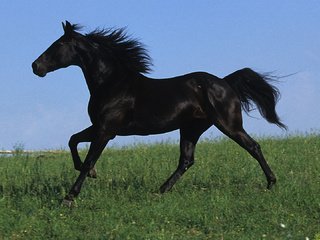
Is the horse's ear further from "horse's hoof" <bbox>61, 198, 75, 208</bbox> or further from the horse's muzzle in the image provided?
"horse's hoof" <bbox>61, 198, 75, 208</bbox>

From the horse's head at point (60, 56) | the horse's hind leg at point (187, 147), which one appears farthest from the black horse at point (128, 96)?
the horse's hind leg at point (187, 147)

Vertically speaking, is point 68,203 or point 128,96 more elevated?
point 128,96

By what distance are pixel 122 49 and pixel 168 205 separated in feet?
9.29

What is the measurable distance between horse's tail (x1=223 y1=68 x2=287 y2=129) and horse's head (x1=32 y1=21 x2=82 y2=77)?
2.81 m

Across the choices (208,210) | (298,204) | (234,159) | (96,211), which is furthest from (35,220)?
(234,159)

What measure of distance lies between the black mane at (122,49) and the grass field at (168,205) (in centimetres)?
198

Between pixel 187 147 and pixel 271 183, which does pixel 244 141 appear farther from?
pixel 187 147

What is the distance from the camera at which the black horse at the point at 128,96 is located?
9609mm

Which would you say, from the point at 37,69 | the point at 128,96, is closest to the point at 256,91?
the point at 128,96

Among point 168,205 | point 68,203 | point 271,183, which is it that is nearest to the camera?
point 168,205

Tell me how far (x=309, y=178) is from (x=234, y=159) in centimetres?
333

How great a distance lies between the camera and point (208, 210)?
8.76 meters

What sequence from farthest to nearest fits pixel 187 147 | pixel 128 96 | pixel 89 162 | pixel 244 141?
1. pixel 187 147
2. pixel 244 141
3. pixel 128 96
4. pixel 89 162

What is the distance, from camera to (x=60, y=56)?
983 cm
